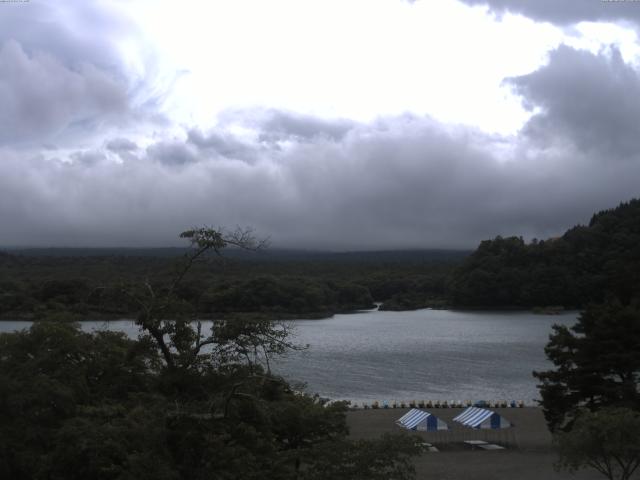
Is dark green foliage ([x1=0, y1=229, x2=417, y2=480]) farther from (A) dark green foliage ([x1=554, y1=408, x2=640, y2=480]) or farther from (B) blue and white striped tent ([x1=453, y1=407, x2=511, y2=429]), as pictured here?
(B) blue and white striped tent ([x1=453, y1=407, x2=511, y2=429])

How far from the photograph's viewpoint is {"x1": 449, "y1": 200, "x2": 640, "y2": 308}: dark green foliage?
328ft

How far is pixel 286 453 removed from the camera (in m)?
11.4

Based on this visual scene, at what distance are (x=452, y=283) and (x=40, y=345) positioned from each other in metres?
101

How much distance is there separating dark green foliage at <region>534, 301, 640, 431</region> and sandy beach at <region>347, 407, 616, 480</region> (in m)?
1.71

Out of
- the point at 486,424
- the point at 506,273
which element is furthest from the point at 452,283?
the point at 486,424

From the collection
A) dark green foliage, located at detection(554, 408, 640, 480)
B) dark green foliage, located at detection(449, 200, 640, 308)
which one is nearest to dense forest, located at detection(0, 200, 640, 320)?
dark green foliage, located at detection(449, 200, 640, 308)

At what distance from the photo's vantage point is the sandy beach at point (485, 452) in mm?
21656

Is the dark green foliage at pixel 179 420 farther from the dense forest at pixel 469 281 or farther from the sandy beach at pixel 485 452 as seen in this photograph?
the dense forest at pixel 469 281

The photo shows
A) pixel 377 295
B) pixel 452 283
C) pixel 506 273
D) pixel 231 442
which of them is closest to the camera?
pixel 231 442

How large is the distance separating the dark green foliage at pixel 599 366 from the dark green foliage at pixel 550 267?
247 feet

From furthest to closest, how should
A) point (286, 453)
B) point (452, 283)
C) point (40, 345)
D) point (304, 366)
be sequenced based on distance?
point (452, 283) < point (304, 366) < point (40, 345) < point (286, 453)

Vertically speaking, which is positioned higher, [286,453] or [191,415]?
[191,415]

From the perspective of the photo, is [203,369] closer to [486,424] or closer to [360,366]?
[486,424]

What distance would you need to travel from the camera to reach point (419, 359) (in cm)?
5441
